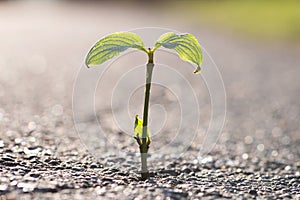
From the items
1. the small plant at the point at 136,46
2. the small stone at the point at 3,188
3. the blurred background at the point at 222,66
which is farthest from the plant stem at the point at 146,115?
the blurred background at the point at 222,66

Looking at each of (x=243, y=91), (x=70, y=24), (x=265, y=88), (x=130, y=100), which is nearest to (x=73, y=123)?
(x=130, y=100)

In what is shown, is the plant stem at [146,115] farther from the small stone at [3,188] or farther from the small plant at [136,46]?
the small stone at [3,188]

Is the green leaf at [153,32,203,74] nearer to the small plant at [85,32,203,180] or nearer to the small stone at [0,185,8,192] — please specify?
the small plant at [85,32,203,180]

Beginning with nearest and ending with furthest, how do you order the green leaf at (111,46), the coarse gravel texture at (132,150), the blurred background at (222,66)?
the green leaf at (111,46), the coarse gravel texture at (132,150), the blurred background at (222,66)

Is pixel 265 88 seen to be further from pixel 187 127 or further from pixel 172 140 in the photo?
pixel 172 140

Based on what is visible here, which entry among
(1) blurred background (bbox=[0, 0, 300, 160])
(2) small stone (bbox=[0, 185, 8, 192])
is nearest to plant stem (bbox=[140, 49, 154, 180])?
(2) small stone (bbox=[0, 185, 8, 192])

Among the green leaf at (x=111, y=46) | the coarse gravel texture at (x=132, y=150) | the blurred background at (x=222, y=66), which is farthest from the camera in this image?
the blurred background at (x=222, y=66)

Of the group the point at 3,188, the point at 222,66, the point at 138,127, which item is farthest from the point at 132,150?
the point at 222,66
